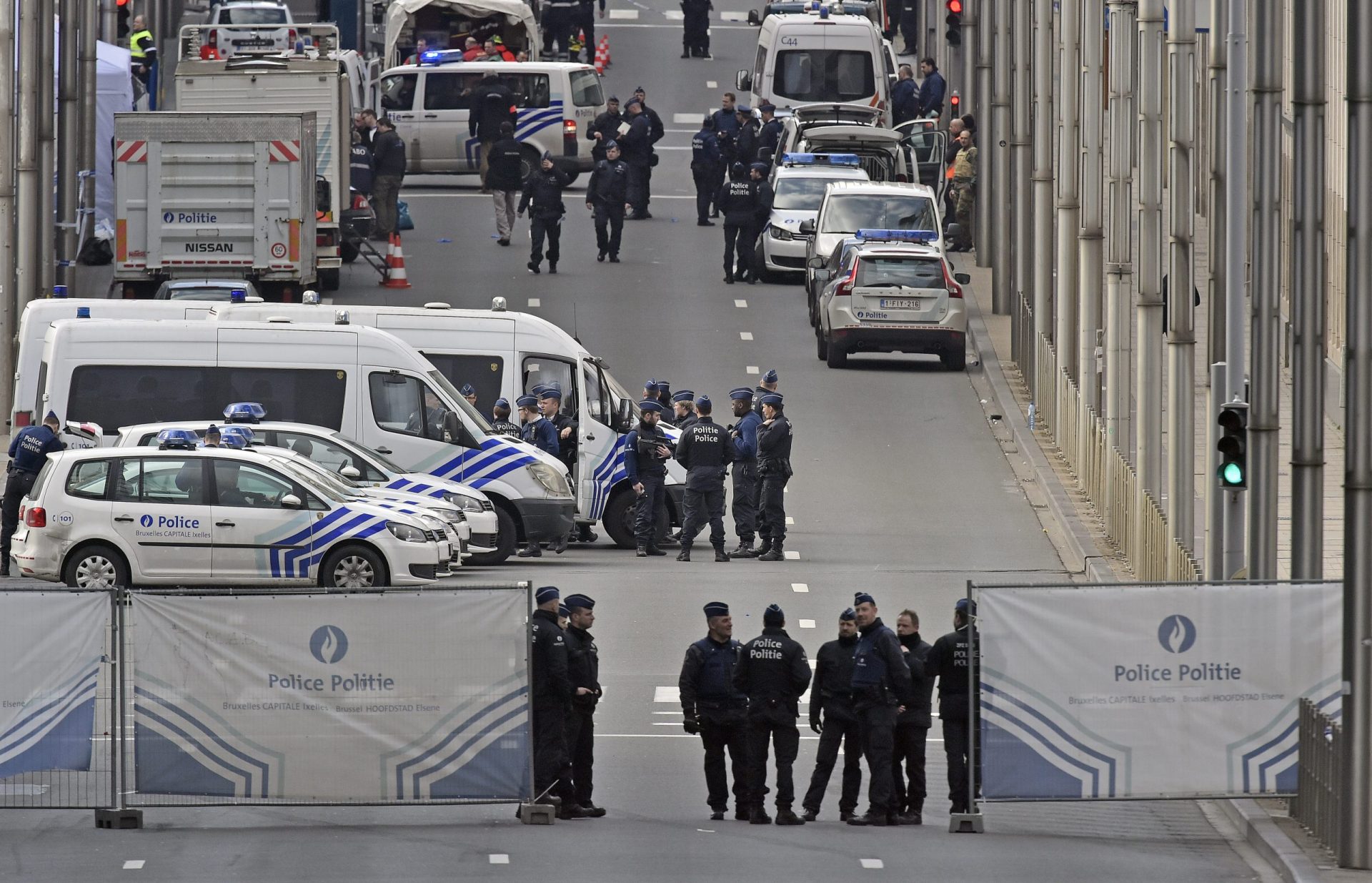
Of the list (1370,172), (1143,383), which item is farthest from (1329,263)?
(1370,172)

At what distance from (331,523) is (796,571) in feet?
16.0

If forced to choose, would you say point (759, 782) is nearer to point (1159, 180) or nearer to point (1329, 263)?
point (1159, 180)

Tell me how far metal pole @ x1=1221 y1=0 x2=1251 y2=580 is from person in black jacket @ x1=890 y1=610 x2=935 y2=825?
4.57 m

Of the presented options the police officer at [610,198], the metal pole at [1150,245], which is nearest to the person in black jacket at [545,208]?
the police officer at [610,198]

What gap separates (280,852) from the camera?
14055 millimetres

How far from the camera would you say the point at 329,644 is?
574 inches

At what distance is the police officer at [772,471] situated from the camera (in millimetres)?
25516

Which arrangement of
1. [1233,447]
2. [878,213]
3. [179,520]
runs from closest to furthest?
[1233,447] → [179,520] → [878,213]

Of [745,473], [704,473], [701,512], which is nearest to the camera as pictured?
[704,473]

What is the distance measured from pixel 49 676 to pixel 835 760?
4624 millimetres

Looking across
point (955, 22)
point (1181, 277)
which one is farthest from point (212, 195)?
point (955, 22)

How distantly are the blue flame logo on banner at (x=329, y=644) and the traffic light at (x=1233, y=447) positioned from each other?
6.90 m

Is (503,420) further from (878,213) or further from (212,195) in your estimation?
(878,213)

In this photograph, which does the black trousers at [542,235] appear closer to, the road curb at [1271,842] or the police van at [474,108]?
the police van at [474,108]
